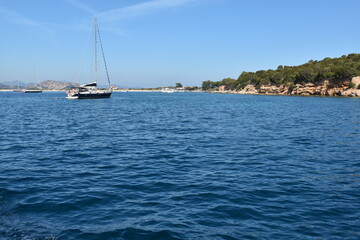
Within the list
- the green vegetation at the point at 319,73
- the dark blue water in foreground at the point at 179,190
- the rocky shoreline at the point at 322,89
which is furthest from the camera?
the green vegetation at the point at 319,73

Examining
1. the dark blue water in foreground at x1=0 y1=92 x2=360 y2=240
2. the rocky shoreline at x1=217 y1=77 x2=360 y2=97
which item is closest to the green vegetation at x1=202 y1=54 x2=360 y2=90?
the rocky shoreline at x1=217 y1=77 x2=360 y2=97

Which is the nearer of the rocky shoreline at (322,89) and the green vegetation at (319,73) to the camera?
the rocky shoreline at (322,89)

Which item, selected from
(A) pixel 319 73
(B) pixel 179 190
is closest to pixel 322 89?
(A) pixel 319 73

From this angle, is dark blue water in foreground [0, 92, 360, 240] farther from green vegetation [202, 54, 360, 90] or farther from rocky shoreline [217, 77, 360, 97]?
green vegetation [202, 54, 360, 90]

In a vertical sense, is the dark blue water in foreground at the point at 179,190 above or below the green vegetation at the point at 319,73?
below

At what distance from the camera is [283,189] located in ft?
40.0

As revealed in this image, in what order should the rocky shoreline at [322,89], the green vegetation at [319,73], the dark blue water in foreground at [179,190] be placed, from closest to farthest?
1. the dark blue water in foreground at [179,190]
2. the rocky shoreline at [322,89]
3. the green vegetation at [319,73]

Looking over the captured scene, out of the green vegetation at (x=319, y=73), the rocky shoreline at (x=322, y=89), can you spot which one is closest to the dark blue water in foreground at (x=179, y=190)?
the rocky shoreline at (x=322, y=89)

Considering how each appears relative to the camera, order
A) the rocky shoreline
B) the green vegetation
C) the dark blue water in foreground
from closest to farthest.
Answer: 1. the dark blue water in foreground
2. the rocky shoreline
3. the green vegetation

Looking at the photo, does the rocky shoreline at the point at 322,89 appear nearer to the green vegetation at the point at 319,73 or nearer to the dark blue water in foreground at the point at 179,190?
the green vegetation at the point at 319,73

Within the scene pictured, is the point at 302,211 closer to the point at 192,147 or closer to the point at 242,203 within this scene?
the point at 242,203

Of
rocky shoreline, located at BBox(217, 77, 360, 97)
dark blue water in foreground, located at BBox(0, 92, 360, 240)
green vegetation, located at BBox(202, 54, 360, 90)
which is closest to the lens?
dark blue water in foreground, located at BBox(0, 92, 360, 240)

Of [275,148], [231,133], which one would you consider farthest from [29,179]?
[231,133]

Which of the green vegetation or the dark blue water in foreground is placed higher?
the green vegetation
